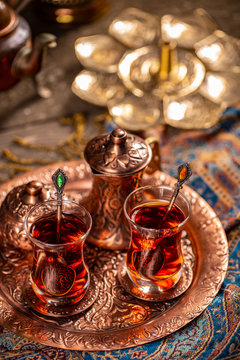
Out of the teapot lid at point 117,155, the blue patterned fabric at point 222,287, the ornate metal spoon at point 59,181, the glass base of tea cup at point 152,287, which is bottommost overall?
the blue patterned fabric at point 222,287

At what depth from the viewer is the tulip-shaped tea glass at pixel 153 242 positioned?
0.87m

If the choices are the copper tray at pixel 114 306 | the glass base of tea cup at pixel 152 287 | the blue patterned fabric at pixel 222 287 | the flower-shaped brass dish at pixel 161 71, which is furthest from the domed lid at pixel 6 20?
the glass base of tea cup at pixel 152 287

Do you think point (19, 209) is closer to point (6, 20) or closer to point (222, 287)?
point (222, 287)

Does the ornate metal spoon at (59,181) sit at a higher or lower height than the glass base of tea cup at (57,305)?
higher

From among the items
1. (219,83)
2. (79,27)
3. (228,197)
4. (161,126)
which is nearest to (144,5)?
(79,27)

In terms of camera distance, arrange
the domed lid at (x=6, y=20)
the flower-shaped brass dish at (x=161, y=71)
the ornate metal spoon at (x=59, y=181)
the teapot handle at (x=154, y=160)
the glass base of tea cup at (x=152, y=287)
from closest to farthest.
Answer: the ornate metal spoon at (x=59, y=181), the glass base of tea cup at (x=152, y=287), the teapot handle at (x=154, y=160), the domed lid at (x=6, y=20), the flower-shaped brass dish at (x=161, y=71)

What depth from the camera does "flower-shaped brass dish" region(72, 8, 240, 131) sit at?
149 cm

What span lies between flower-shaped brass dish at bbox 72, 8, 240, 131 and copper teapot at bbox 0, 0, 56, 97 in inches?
7.9

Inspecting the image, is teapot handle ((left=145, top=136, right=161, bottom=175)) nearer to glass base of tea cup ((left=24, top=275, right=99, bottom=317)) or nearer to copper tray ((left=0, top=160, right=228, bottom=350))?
copper tray ((left=0, top=160, right=228, bottom=350))

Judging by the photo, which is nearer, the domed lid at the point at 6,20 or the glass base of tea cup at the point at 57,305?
the glass base of tea cup at the point at 57,305

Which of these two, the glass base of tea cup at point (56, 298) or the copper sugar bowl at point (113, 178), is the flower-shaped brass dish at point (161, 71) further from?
the glass base of tea cup at point (56, 298)

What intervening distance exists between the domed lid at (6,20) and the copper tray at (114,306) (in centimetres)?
60

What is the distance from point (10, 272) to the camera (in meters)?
0.98

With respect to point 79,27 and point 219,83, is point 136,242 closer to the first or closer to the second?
point 219,83
